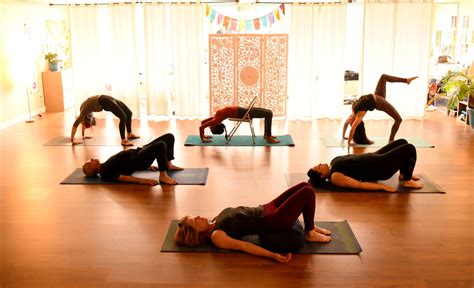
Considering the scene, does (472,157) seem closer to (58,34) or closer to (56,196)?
(56,196)

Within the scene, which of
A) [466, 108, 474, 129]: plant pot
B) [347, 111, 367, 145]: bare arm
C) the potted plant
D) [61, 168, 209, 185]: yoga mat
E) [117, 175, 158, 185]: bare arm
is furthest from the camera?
the potted plant

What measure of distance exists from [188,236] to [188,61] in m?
5.67

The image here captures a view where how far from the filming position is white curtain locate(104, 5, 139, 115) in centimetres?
884

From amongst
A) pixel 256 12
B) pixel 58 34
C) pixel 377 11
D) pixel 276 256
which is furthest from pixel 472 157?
pixel 58 34

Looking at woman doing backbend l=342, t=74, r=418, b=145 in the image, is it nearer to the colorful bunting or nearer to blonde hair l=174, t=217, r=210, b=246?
the colorful bunting

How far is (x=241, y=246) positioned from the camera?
3.52m

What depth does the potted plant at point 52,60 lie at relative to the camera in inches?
377

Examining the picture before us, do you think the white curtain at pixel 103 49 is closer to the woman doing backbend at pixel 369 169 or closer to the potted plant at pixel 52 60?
the potted plant at pixel 52 60

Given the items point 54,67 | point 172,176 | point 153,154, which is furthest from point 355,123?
point 54,67

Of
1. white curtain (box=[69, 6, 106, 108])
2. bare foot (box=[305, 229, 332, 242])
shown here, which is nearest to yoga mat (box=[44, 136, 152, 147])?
white curtain (box=[69, 6, 106, 108])

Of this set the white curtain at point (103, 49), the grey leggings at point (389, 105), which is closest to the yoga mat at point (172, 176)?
the grey leggings at point (389, 105)

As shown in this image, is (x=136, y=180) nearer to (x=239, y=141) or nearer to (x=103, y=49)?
(x=239, y=141)

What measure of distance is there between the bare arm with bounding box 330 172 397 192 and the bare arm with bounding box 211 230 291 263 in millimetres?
1622

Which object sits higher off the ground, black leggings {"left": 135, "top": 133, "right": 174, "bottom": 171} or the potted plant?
the potted plant
